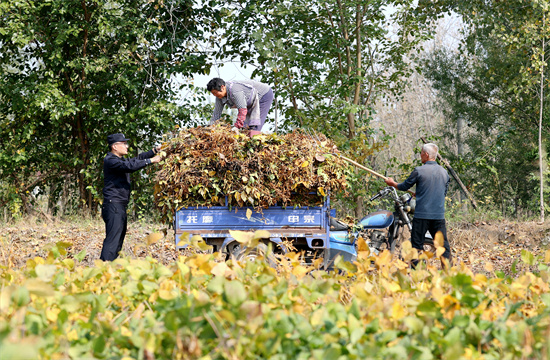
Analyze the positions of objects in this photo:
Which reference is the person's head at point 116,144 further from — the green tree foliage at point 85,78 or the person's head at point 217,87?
the green tree foliage at point 85,78

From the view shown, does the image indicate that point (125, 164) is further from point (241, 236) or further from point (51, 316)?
point (51, 316)

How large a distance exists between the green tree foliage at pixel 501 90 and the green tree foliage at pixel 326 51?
1903 mm

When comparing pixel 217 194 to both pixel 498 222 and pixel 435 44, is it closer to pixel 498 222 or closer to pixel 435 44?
pixel 498 222

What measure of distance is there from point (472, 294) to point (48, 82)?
1124 cm

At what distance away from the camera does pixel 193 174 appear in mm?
5988

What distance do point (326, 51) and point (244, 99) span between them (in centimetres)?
489

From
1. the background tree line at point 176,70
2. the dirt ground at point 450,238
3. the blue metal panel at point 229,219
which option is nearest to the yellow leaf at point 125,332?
the blue metal panel at point 229,219

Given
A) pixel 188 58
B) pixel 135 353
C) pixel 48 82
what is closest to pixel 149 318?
pixel 135 353

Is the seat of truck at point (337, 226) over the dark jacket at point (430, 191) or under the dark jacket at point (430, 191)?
under

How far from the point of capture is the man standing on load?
6.79 meters

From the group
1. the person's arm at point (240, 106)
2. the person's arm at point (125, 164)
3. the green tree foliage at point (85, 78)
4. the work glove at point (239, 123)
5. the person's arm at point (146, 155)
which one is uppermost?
the green tree foliage at point (85, 78)

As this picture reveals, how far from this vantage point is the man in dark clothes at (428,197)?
6414 millimetres

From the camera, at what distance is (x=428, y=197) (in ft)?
21.1

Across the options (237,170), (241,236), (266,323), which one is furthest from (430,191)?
(266,323)
